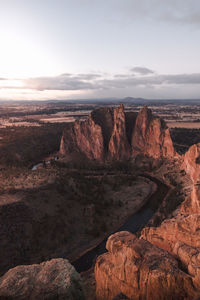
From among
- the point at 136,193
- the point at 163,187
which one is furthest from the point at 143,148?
the point at 136,193

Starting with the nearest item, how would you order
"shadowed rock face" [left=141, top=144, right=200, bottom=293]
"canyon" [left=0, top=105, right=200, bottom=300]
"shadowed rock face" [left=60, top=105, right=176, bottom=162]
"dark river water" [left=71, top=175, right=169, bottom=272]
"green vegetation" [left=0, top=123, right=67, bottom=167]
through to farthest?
1. "canyon" [left=0, top=105, right=200, bottom=300]
2. "shadowed rock face" [left=141, top=144, right=200, bottom=293]
3. "dark river water" [left=71, top=175, right=169, bottom=272]
4. "shadowed rock face" [left=60, top=105, right=176, bottom=162]
5. "green vegetation" [left=0, top=123, right=67, bottom=167]

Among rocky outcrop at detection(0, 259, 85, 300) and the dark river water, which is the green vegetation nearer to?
the dark river water

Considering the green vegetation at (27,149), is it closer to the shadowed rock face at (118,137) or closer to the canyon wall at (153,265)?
the shadowed rock face at (118,137)

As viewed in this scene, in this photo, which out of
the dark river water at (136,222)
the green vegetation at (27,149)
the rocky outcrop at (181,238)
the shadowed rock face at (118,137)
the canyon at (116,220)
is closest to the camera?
the canyon at (116,220)

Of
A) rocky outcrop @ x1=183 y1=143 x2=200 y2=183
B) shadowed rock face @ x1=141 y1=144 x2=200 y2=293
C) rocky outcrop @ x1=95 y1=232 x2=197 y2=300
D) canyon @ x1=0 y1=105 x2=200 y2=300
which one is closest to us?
rocky outcrop @ x1=95 y1=232 x2=197 y2=300

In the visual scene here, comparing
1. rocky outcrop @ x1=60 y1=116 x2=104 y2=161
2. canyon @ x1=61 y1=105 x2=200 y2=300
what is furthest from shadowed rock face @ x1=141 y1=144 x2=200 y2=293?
rocky outcrop @ x1=60 y1=116 x2=104 y2=161

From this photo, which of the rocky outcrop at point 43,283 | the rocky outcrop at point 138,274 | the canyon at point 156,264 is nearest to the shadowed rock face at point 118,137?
the canyon at point 156,264

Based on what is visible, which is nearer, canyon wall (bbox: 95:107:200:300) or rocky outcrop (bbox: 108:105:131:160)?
→ canyon wall (bbox: 95:107:200:300)
